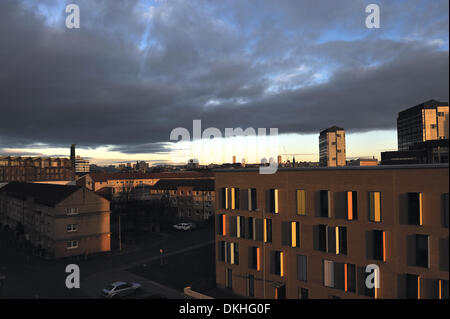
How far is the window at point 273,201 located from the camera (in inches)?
1199

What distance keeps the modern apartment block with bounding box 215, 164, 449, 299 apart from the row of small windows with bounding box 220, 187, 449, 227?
7cm

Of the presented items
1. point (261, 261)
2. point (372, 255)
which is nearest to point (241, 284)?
point (261, 261)

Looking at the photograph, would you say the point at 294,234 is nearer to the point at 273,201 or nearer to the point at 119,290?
the point at 273,201

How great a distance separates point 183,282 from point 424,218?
84.0ft

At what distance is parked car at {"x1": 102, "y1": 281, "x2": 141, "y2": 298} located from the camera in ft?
→ 106

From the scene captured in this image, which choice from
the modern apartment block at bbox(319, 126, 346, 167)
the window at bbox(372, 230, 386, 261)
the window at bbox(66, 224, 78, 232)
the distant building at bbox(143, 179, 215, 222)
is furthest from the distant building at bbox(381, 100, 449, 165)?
the window at bbox(66, 224, 78, 232)

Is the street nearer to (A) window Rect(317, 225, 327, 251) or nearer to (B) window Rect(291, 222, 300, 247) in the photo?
(B) window Rect(291, 222, 300, 247)

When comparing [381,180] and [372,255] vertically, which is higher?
[381,180]

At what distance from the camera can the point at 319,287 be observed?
27656mm

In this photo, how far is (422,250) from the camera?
22906 mm

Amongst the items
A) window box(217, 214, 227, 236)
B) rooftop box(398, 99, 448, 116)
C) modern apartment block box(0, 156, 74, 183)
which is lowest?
window box(217, 214, 227, 236)

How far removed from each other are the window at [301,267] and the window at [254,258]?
421 centimetres
